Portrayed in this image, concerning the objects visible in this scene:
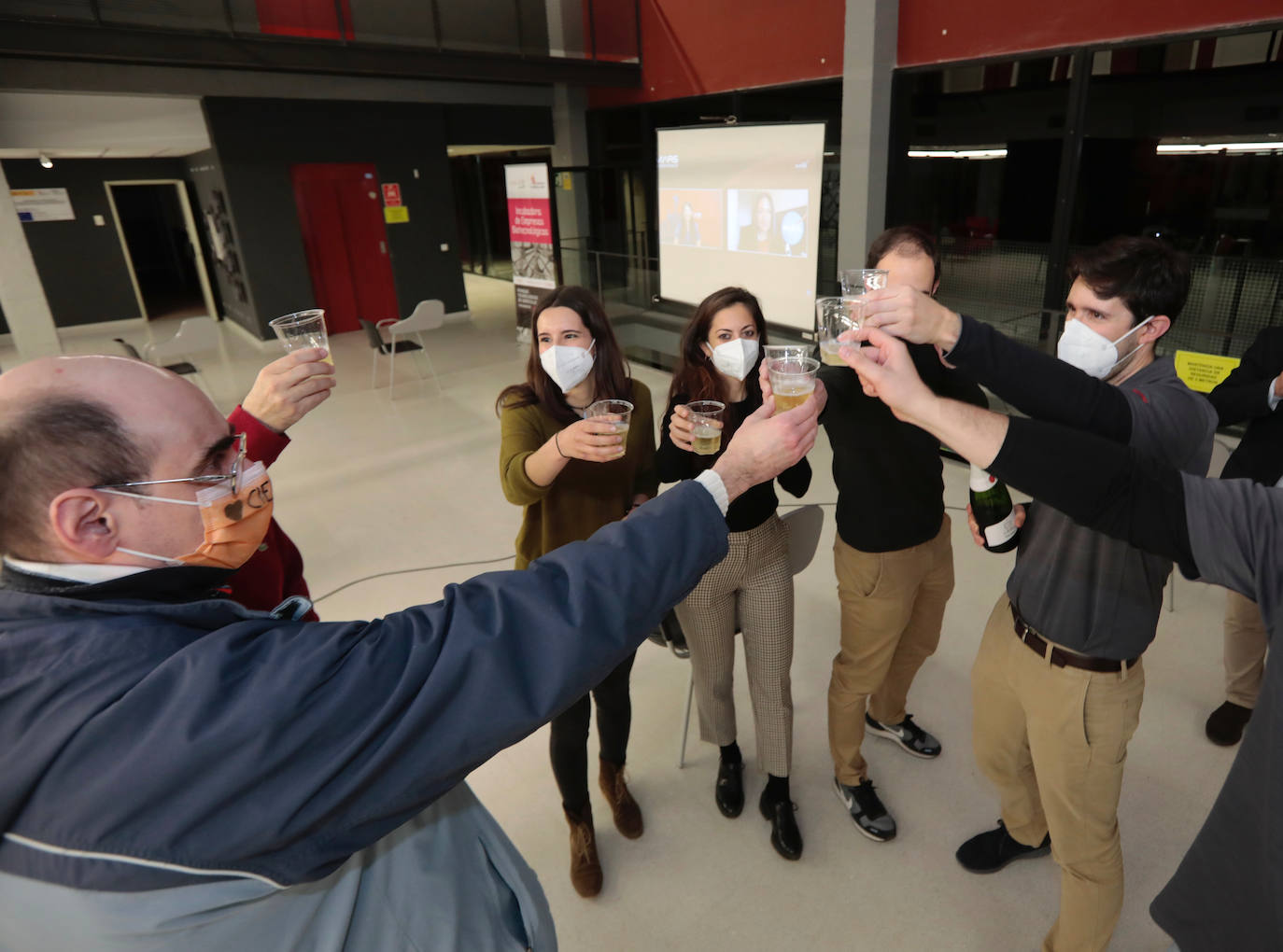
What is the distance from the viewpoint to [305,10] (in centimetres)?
761

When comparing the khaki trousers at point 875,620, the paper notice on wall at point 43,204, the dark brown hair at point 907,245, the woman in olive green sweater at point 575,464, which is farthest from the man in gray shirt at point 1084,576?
the paper notice on wall at point 43,204

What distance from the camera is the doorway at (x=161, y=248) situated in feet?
49.2

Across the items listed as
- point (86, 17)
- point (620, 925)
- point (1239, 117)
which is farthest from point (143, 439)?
point (86, 17)

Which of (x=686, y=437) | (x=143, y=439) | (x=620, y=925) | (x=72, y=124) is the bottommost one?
(x=620, y=925)

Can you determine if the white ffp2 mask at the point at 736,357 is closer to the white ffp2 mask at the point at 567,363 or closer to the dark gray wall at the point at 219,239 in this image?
the white ffp2 mask at the point at 567,363

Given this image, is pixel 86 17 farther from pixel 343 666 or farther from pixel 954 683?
pixel 954 683

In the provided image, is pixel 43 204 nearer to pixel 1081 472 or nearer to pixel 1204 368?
pixel 1081 472

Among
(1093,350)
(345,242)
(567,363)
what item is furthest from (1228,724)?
(345,242)

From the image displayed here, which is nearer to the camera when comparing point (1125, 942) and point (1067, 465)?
point (1067, 465)

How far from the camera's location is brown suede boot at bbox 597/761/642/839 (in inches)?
95.2

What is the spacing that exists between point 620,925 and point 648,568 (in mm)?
1745

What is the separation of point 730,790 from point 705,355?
1.58 metres

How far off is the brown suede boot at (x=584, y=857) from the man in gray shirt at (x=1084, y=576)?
130 centimetres

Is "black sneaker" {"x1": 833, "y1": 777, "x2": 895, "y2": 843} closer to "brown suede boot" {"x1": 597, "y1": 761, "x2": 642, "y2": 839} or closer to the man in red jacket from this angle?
"brown suede boot" {"x1": 597, "y1": 761, "x2": 642, "y2": 839}
